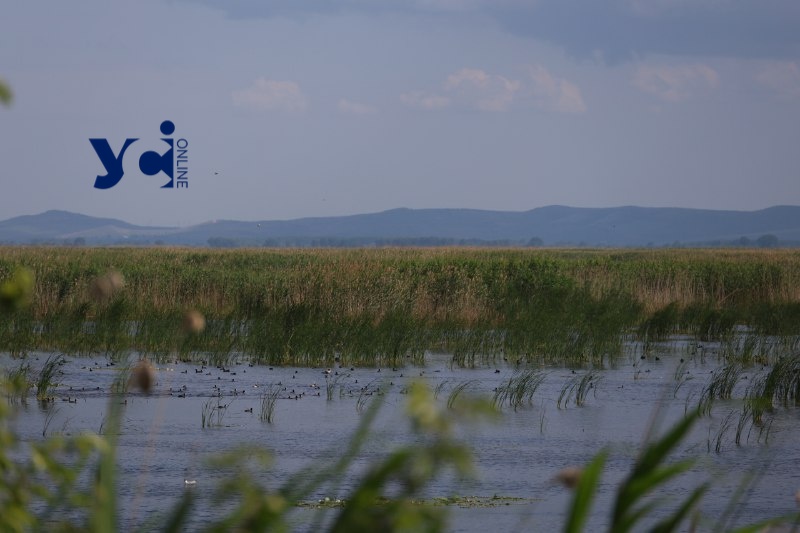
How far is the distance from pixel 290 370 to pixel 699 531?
38.0 feet

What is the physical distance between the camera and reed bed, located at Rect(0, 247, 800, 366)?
2169cm

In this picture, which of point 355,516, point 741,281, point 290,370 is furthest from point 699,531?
point 741,281

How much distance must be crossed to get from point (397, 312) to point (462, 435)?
32.1 feet

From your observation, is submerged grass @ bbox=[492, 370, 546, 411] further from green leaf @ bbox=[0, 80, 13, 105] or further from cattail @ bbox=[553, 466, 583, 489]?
green leaf @ bbox=[0, 80, 13, 105]

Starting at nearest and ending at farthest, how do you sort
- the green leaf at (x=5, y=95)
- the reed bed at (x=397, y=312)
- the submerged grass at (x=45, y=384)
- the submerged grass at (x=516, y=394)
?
1. the green leaf at (x=5, y=95)
2. the submerged grass at (x=45, y=384)
3. the submerged grass at (x=516, y=394)
4. the reed bed at (x=397, y=312)

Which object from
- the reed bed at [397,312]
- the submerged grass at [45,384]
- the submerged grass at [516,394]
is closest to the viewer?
the submerged grass at [45,384]

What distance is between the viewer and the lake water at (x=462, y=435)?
10.6m

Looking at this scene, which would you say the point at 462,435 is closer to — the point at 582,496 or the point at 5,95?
the point at 582,496

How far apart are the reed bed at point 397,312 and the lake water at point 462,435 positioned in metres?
1.11

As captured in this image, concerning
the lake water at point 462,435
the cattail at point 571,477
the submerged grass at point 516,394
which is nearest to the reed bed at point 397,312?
the lake water at point 462,435

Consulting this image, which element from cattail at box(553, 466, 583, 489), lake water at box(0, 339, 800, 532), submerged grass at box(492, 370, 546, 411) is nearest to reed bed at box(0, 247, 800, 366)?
lake water at box(0, 339, 800, 532)

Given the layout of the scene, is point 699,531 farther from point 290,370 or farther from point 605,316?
point 605,316

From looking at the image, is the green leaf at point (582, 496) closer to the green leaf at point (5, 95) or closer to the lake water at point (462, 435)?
the green leaf at point (5, 95)

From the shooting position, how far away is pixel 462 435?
1411cm
